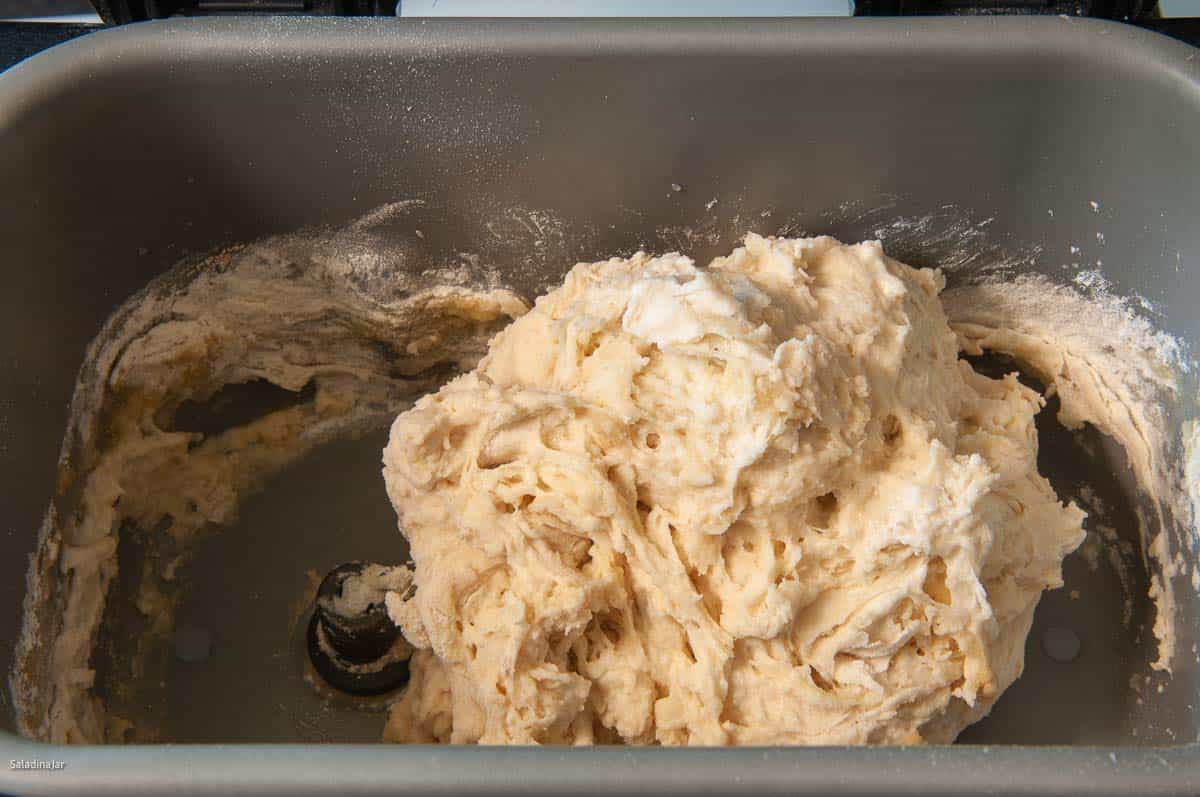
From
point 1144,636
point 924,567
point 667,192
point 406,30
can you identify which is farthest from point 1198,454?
point 406,30

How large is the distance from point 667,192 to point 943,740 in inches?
26.8

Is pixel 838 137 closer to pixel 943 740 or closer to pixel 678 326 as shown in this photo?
pixel 678 326

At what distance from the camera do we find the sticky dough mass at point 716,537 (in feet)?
3.29

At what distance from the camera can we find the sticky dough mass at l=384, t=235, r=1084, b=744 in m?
1.00

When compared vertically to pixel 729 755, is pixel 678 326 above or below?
above

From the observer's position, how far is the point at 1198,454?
3.76 ft

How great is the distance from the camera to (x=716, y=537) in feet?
3.39
